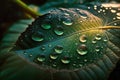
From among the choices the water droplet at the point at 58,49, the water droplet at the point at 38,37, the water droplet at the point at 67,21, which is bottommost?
the water droplet at the point at 58,49

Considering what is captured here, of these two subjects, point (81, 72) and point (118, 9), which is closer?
point (81, 72)

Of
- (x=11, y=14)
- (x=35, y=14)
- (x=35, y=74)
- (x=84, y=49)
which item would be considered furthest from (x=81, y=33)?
(x=11, y=14)

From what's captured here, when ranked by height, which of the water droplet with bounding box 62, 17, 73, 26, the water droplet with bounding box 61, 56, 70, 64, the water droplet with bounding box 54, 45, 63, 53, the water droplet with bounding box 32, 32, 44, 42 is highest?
the water droplet with bounding box 62, 17, 73, 26

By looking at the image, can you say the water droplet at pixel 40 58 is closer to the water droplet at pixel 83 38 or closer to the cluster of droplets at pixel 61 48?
the cluster of droplets at pixel 61 48

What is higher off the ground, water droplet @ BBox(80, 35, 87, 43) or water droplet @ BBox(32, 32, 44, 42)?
water droplet @ BBox(32, 32, 44, 42)

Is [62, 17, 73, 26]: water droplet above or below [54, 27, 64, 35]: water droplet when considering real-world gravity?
above

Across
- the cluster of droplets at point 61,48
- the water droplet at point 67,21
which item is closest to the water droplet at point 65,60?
the cluster of droplets at point 61,48

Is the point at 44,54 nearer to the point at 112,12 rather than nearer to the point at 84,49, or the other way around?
the point at 84,49

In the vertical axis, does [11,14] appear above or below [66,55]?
below

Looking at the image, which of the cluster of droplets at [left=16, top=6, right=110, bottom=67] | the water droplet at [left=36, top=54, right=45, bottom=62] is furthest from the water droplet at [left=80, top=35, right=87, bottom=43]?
the water droplet at [left=36, top=54, right=45, bottom=62]

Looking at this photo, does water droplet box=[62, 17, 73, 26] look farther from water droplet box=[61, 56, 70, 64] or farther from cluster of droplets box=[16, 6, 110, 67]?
water droplet box=[61, 56, 70, 64]

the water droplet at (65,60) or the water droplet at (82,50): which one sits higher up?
the water droplet at (82,50)
